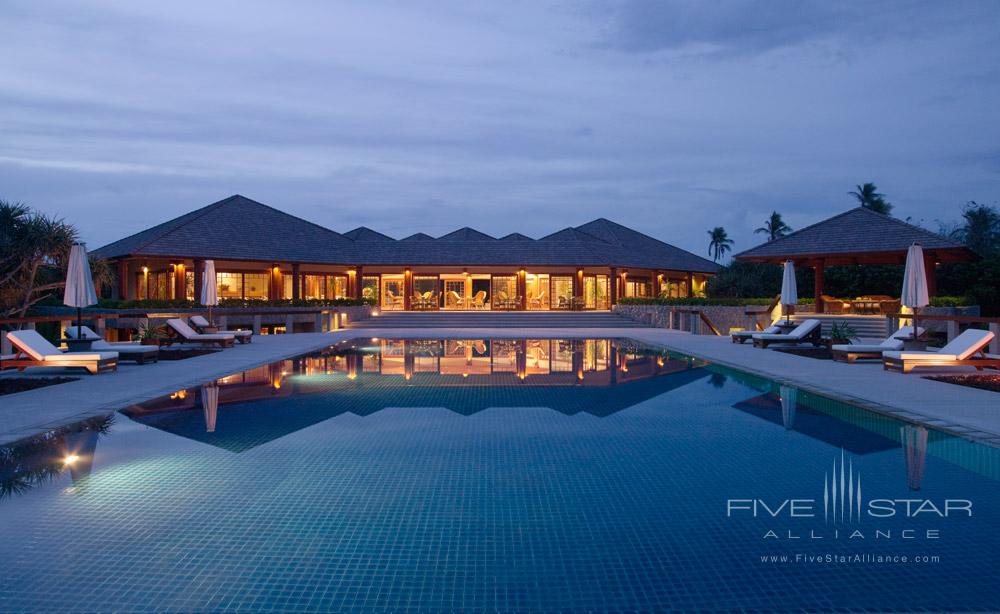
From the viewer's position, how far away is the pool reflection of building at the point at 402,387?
25.2ft

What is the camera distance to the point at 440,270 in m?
32.8

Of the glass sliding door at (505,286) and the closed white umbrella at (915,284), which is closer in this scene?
the closed white umbrella at (915,284)

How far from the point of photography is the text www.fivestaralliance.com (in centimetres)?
365

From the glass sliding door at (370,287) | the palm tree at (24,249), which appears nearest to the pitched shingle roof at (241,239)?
the glass sliding door at (370,287)

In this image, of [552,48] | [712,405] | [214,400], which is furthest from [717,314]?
[214,400]

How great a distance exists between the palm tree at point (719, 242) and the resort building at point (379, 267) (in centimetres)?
4893

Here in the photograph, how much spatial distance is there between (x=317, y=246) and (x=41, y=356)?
20571 mm

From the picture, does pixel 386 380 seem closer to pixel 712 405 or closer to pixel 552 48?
pixel 712 405

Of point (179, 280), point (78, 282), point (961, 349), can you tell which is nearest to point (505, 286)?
point (179, 280)

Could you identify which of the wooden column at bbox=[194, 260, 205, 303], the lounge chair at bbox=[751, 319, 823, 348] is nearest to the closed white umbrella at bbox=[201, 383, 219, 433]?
the lounge chair at bbox=[751, 319, 823, 348]

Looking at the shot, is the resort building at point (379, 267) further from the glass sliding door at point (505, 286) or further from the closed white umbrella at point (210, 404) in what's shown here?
the closed white umbrella at point (210, 404)

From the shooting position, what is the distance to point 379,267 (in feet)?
106

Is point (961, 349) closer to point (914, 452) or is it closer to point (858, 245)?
point (914, 452)

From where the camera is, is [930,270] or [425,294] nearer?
[930,270]
